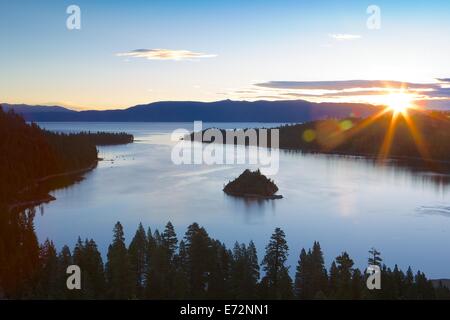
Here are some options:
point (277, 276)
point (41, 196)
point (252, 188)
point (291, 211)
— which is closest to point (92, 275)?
point (277, 276)

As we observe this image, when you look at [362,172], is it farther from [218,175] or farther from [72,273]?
[72,273]

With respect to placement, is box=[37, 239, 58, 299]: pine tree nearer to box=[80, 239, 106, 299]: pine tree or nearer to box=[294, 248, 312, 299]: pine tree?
Answer: box=[80, 239, 106, 299]: pine tree

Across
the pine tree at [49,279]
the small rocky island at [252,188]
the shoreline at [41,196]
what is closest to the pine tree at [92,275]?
the pine tree at [49,279]

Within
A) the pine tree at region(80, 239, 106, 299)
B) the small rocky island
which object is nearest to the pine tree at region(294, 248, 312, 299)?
the pine tree at region(80, 239, 106, 299)

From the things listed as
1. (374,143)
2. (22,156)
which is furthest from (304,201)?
(374,143)

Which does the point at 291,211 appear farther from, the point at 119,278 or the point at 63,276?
the point at 63,276
